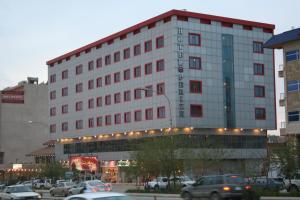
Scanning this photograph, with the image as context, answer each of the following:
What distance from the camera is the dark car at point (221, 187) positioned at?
31.5 m

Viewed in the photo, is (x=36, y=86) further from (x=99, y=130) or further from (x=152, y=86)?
(x=152, y=86)

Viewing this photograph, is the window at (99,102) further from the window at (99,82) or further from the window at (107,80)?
the window at (107,80)

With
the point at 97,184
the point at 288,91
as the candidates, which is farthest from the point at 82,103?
the point at 97,184

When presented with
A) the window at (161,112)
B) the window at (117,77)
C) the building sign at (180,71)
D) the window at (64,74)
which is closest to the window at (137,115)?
the window at (161,112)

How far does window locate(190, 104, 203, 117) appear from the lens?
255 ft

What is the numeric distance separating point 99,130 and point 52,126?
17.4 m

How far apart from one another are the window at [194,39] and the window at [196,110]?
8.41 meters

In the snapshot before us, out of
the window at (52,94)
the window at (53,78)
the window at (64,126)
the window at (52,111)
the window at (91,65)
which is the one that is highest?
the window at (91,65)

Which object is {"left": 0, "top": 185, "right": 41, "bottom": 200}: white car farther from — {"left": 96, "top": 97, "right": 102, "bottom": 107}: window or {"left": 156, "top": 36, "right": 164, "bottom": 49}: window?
{"left": 96, "top": 97, "right": 102, "bottom": 107}: window

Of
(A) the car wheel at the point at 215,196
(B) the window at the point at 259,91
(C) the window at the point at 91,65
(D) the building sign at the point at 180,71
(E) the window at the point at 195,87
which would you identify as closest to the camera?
(A) the car wheel at the point at 215,196

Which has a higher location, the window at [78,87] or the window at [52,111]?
the window at [78,87]

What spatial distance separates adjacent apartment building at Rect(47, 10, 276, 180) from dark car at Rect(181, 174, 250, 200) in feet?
125

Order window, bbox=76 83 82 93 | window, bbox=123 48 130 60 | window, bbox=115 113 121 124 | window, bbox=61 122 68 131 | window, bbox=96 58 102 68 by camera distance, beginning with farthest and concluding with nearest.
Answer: window, bbox=61 122 68 131, window, bbox=76 83 82 93, window, bbox=96 58 102 68, window, bbox=115 113 121 124, window, bbox=123 48 130 60

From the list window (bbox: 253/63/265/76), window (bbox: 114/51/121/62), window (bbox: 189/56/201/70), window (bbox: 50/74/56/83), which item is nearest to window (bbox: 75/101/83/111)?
window (bbox: 50/74/56/83)
